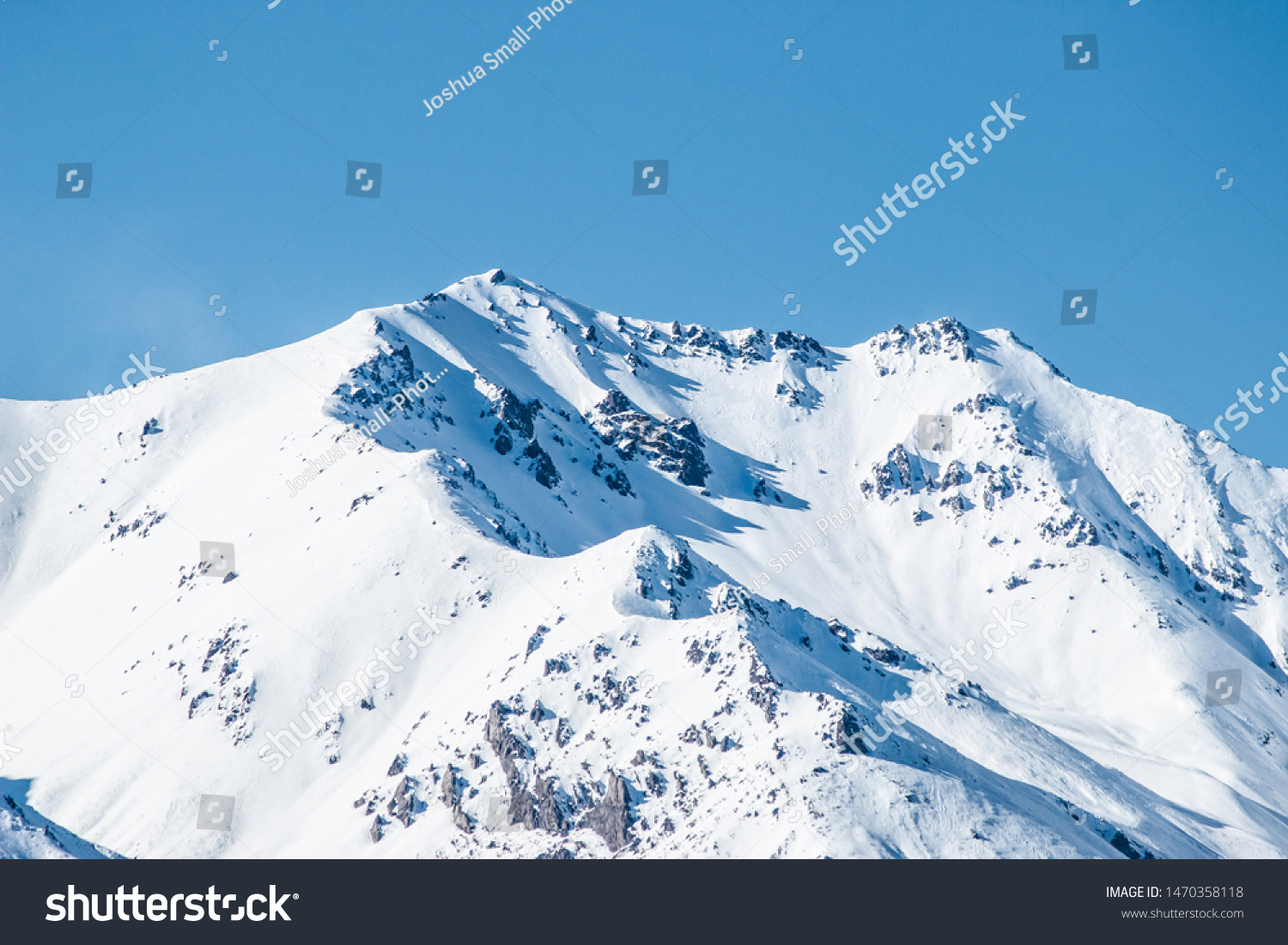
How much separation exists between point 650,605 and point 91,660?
319 feet

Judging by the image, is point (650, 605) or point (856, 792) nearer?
point (856, 792)

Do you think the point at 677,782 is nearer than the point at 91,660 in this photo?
Yes

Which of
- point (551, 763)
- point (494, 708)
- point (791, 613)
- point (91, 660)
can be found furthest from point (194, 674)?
point (791, 613)

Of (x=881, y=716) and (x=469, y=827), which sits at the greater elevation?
(x=881, y=716)

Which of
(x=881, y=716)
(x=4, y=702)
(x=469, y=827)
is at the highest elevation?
(x=4, y=702)

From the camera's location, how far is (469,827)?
13100cm

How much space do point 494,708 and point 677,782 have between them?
27.8 meters

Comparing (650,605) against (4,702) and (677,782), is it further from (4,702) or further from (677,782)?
(4,702)
